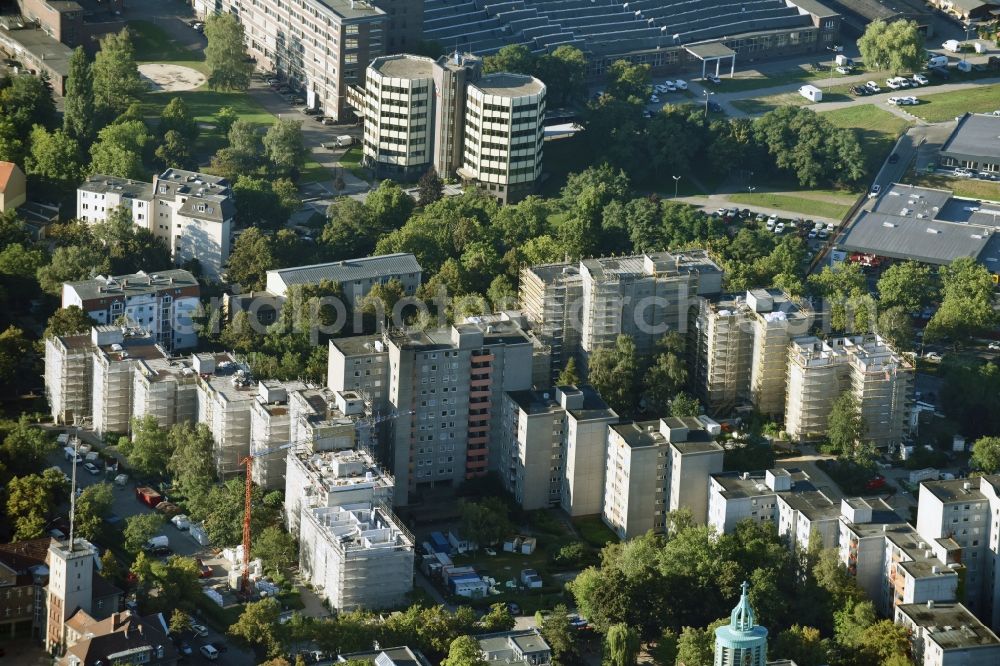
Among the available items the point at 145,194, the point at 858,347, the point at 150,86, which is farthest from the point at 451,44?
the point at 858,347

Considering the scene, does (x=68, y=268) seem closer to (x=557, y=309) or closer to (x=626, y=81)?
(x=557, y=309)

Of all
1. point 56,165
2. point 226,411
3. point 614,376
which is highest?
point 56,165

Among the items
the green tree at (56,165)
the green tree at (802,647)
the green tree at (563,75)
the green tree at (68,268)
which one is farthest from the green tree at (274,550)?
the green tree at (563,75)

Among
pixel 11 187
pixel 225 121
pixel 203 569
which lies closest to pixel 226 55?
pixel 225 121

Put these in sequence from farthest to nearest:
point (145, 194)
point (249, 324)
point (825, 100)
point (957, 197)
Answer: point (825, 100), point (957, 197), point (145, 194), point (249, 324)

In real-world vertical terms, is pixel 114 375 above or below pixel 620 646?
above

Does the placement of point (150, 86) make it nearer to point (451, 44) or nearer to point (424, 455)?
point (451, 44)
